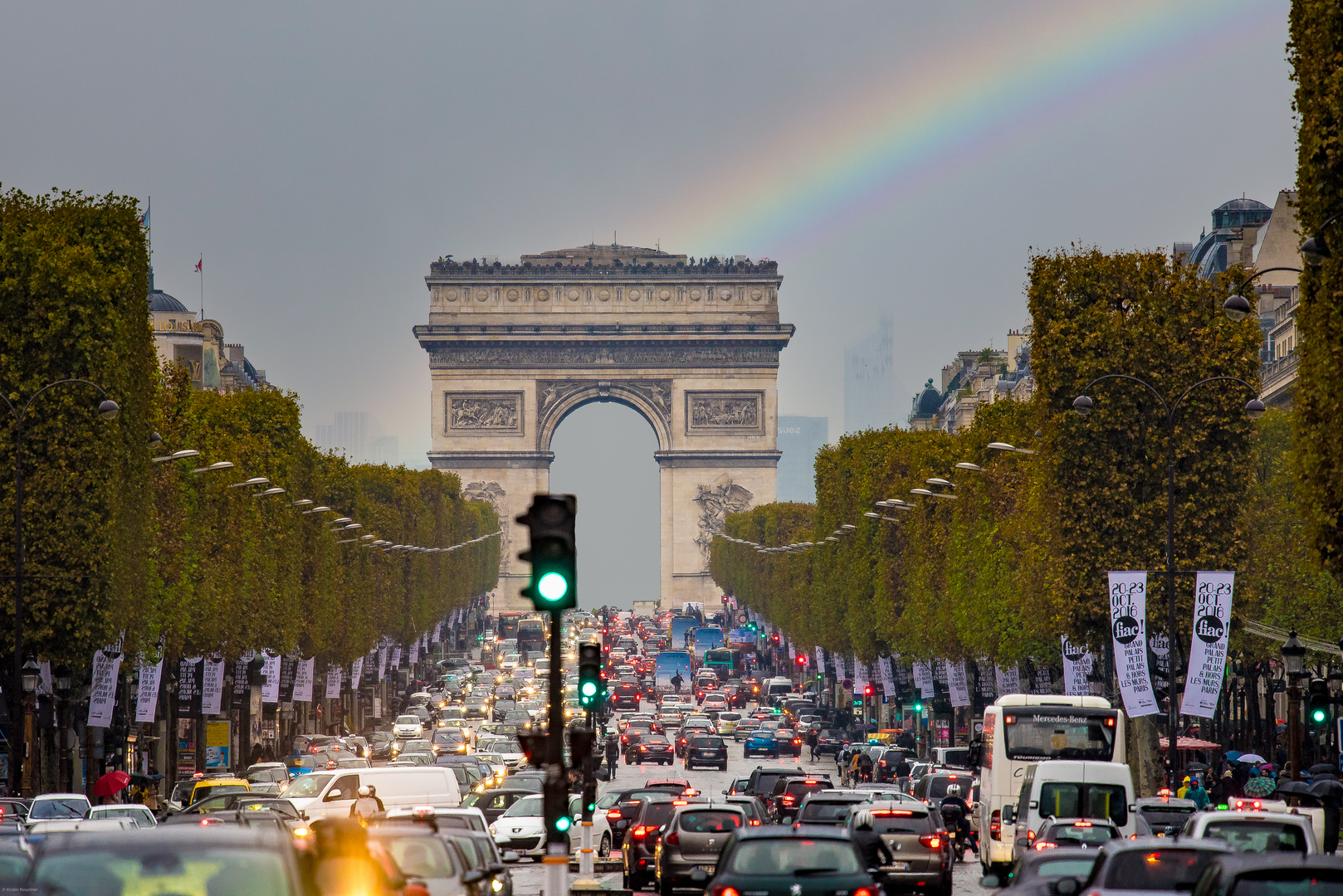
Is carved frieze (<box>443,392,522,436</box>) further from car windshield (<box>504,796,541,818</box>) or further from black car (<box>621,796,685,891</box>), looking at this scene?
black car (<box>621,796,685,891</box>)

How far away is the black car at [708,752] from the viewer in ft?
245

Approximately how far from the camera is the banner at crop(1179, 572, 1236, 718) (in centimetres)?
4344

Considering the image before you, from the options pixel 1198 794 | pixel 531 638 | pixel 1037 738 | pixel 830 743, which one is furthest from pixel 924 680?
pixel 531 638

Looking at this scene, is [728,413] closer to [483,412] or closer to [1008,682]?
[483,412]

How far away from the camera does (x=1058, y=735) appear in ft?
133

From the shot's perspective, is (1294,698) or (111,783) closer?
(1294,698)

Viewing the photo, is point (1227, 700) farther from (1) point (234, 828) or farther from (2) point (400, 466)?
(2) point (400, 466)

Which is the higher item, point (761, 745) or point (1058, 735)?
point (1058, 735)

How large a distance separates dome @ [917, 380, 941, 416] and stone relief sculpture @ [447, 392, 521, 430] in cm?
3518

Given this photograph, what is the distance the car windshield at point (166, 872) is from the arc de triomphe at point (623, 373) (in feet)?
520

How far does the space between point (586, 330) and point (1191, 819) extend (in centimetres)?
15147

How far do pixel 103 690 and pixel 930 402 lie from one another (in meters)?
141

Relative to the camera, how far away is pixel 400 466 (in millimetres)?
128625

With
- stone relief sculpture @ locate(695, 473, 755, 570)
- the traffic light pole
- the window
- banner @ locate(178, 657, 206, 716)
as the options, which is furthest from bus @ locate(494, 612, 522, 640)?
the traffic light pole
